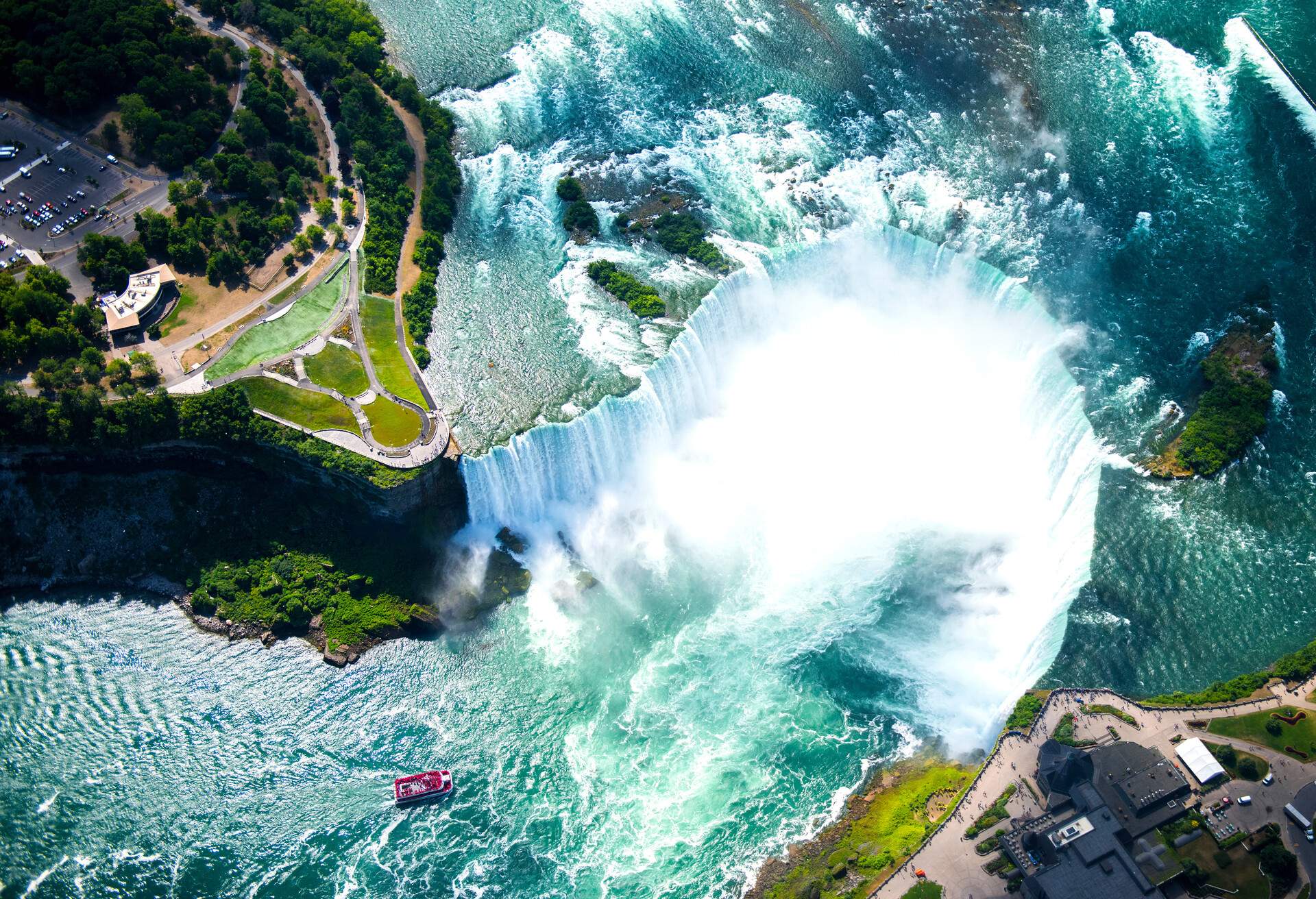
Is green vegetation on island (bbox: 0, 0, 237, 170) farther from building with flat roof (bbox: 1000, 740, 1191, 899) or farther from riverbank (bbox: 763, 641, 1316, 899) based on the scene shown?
building with flat roof (bbox: 1000, 740, 1191, 899)

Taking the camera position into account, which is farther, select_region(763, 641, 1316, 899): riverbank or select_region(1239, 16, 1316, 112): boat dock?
select_region(1239, 16, 1316, 112): boat dock

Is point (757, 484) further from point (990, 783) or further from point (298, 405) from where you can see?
point (298, 405)

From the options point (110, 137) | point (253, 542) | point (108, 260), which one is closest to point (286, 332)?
point (108, 260)

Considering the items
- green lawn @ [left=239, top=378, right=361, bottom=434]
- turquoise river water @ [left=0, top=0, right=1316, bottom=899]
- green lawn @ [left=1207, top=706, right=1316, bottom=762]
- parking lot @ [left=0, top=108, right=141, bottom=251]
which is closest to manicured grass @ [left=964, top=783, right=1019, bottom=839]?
turquoise river water @ [left=0, top=0, right=1316, bottom=899]

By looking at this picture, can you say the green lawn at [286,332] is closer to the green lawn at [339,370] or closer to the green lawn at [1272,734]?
the green lawn at [339,370]

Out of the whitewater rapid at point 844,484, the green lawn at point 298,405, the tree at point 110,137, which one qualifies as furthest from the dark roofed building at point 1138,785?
the tree at point 110,137

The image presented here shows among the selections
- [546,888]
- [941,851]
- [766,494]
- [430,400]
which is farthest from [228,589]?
[941,851]
